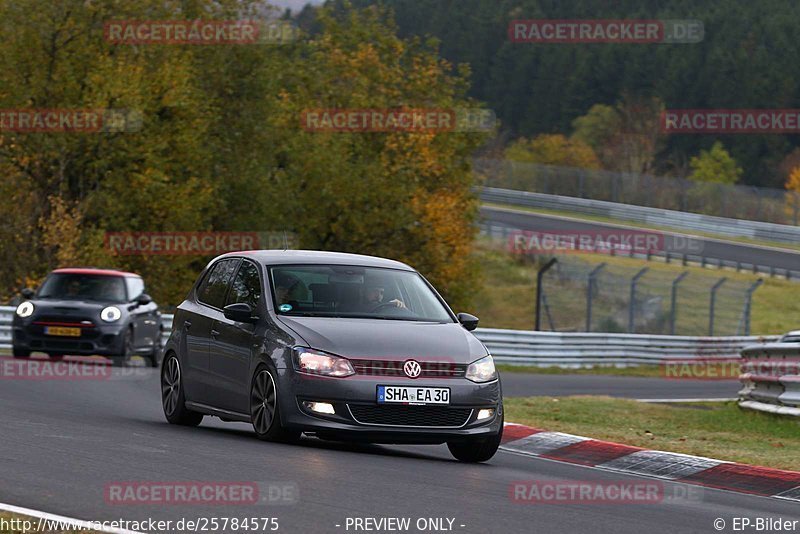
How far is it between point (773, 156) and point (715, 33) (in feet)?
42.8

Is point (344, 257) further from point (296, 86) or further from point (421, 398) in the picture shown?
point (296, 86)

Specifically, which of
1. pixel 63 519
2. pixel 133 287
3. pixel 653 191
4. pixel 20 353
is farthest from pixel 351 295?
pixel 653 191

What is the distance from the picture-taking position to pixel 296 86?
54.0 m

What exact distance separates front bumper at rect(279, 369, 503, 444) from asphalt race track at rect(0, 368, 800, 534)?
0.64ft

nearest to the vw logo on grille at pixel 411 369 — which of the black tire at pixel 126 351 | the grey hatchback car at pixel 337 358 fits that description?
the grey hatchback car at pixel 337 358

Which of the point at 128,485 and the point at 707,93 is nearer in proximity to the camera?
the point at 128,485

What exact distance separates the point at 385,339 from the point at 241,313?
136cm

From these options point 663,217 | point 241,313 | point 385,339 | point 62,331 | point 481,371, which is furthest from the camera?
point 663,217

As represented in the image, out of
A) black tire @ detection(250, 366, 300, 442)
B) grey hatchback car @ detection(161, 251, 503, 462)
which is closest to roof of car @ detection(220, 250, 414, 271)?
grey hatchback car @ detection(161, 251, 503, 462)

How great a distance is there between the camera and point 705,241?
2689 inches

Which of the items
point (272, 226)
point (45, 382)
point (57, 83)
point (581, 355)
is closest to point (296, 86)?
point (272, 226)

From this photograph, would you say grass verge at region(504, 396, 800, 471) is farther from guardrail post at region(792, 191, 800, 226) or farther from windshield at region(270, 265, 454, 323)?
guardrail post at region(792, 191, 800, 226)

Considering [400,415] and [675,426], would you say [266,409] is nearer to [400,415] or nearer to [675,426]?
[400,415]

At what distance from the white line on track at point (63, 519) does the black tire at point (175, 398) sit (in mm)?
5196
